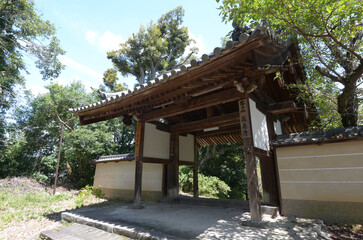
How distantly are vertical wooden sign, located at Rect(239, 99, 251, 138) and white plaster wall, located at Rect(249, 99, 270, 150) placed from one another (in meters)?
0.17

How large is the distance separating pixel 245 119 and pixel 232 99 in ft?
2.12

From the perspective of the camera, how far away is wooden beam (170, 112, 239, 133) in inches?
231

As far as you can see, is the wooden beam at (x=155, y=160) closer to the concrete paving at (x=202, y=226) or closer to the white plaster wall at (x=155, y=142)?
the white plaster wall at (x=155, y=142)

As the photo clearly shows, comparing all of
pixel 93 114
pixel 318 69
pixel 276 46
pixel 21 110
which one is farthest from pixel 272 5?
pixel 21 110

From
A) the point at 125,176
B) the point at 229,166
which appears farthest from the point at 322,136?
the point at 229,166

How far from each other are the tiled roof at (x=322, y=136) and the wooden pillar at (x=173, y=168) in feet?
12.0

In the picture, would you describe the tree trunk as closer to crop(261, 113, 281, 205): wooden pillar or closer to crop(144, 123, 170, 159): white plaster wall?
crop(261, 113, 281, 205): wooden pillar

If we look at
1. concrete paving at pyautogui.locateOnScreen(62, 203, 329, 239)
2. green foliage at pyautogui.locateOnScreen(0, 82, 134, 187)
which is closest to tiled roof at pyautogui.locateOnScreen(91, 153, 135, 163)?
concrete paving at pyautogui.locateOnScreen(62, 203, 329, 239)

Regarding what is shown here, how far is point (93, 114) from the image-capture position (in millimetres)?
6172

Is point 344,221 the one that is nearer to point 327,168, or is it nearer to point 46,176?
point 327,168

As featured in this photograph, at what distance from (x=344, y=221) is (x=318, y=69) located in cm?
367

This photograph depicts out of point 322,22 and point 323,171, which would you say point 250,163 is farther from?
point 322,22

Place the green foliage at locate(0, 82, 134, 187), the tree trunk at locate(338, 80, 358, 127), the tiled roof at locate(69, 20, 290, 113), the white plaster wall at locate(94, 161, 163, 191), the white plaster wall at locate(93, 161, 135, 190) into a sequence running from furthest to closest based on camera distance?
the green foliage at locate(0, 82, 134, 187)
the white plaster wall at locate(93, 161, 135, 190)
the white plaster wall at locate(94, 161, 163, 191)
the tree trunk at locate(338, 80, 358, 127)
the tiled roof at locate(69, 20, 290, 113)

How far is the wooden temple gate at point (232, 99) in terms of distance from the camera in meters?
3.42
